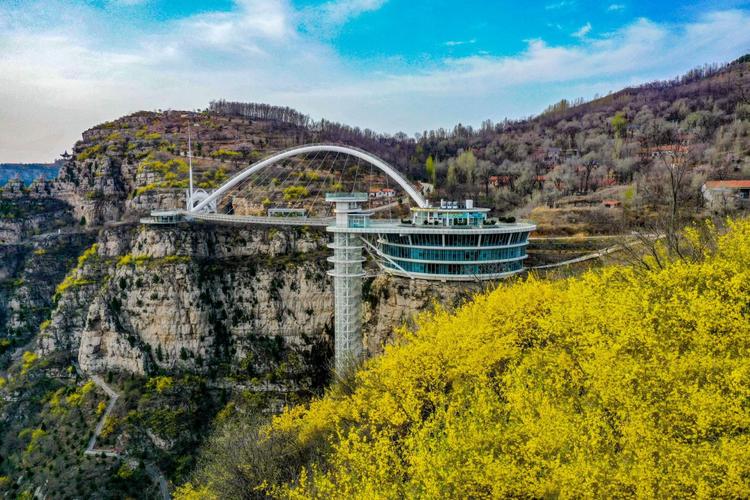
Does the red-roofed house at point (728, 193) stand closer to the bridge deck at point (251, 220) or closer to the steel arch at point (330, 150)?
the steel arch at point (330, 150)

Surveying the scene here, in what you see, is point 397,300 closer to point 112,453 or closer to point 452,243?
point 452,243

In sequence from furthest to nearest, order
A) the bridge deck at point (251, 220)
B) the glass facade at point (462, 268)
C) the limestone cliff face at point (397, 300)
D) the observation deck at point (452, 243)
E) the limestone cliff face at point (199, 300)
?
1. the bridge deck at point (251, 220)
2. the limestone cliff face at point (199, 300)
3. the glass facade at point (462, 268)
4. the limestone cliff face at point (397, 300)
5. the observation deck at point (452, 243)

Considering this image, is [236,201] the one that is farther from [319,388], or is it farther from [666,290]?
[666,290]

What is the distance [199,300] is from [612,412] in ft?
175

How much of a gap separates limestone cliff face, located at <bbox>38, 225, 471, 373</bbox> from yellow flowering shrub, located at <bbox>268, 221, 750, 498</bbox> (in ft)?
111

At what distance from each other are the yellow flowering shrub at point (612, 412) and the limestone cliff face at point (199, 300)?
34.0 metres

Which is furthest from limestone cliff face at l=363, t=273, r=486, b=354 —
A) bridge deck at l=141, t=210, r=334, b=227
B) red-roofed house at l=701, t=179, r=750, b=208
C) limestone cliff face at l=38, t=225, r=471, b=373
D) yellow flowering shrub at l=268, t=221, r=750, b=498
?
red-roofed house at l=701, t=179, r=750, b=208

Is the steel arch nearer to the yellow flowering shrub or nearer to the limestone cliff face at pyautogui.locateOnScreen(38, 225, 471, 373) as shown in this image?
the limestone cliff face at pyautogui.locateOnScreen(38, 225, 471, 373)

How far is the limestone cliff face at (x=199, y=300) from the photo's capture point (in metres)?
58.8

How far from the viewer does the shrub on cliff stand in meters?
13.6

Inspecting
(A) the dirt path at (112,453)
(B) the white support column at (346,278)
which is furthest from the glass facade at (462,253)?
(A) the dirt path at (112,453)

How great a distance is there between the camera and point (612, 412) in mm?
16391

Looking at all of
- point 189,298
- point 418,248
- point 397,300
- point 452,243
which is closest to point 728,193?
point 452,243

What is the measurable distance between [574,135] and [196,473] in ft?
408
